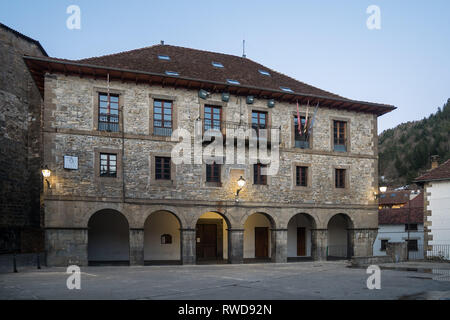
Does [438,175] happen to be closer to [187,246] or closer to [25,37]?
[187,246]

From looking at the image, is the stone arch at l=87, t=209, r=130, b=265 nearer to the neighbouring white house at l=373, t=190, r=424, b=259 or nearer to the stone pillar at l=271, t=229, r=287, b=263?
the stone pillar at l=271, t=229, r=287, b=263

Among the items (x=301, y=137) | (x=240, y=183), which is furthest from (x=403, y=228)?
(x=240, y=183)

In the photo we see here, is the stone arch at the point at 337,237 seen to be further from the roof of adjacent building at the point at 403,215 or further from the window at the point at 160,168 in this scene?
the roof of adjacent building at the point at 403,215

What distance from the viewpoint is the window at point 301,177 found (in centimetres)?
→ 2248

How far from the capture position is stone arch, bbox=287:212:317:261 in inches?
985

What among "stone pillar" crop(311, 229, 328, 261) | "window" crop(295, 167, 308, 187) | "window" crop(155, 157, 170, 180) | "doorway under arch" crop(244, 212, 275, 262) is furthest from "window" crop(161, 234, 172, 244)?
"stone pillar" crop(311, 229, 328, 261)

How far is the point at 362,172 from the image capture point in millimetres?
23844

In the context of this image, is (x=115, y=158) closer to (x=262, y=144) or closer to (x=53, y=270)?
(x=53, y=270)

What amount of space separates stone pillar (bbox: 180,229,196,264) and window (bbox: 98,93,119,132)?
5434 mm

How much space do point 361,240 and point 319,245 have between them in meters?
2.54

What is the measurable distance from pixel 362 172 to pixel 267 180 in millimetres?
5627

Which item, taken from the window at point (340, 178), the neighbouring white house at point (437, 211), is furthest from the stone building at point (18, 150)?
the neighbouring white house at point (437, 211)

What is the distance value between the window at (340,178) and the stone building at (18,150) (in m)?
18.3

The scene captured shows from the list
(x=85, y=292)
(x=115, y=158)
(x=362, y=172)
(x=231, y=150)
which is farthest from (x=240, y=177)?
(x=85, y=292)
